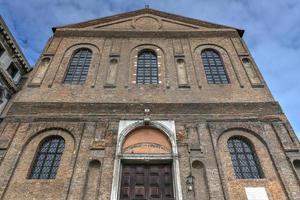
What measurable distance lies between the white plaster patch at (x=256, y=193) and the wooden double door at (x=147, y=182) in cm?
243

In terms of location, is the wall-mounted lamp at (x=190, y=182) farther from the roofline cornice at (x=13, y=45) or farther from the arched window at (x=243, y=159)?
the roofline cornice at (x=13, y=45)

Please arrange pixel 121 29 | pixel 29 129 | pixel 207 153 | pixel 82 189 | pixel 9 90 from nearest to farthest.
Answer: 1. pixel 82 189
2. pixel 207 153
3. pixel 29 129
4. pixel 9 90
5. pixel 121 29

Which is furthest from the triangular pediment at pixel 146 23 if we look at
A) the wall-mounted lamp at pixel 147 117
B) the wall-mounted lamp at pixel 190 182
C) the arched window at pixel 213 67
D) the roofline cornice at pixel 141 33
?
the wall-mounted lamp at pixel 190 182

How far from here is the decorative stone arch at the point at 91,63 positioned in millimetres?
13336

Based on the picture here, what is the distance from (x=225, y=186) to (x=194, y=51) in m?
7.90

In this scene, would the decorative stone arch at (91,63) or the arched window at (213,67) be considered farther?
the arched window at (213,67)

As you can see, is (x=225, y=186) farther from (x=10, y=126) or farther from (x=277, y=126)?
(x=10, y=126)

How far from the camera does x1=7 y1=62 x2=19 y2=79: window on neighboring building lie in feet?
A: 45.4

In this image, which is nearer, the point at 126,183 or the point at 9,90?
the point at 126,183

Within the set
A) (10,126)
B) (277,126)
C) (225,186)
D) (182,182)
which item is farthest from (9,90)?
(277,126)

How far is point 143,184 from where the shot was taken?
31.1ft

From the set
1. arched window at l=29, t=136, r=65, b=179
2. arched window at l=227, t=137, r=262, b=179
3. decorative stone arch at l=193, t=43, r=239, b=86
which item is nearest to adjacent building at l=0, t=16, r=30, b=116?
arched window at l=29, t=136, r=65, b=179

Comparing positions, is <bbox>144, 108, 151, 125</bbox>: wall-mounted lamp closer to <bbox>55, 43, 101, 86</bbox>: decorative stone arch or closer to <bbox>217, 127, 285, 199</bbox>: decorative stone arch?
<bbox>217, 127, 285, 199</bbox>: decorative stone arch

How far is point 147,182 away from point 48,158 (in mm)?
3699
